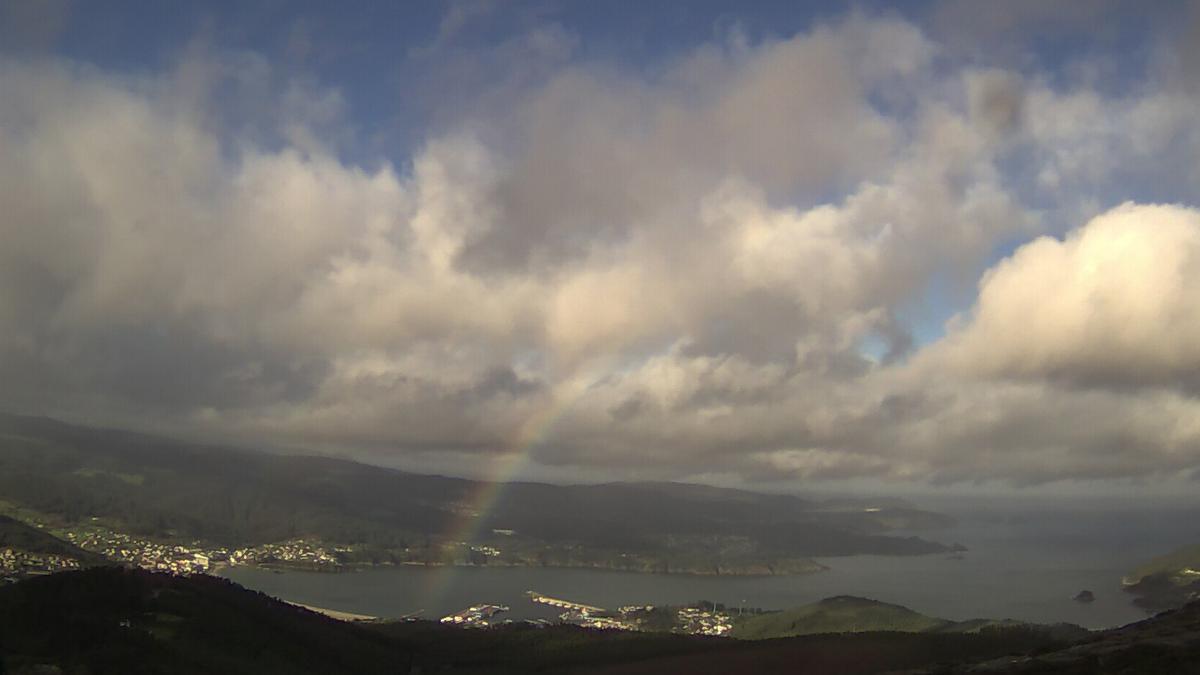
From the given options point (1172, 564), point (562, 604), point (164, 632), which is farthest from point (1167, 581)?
point (164, 632)

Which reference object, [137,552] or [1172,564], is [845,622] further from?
[137,552]

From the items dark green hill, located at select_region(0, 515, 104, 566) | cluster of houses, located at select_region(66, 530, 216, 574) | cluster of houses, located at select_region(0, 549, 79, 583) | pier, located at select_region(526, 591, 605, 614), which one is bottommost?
pier, located at select_region(526, 591, 605, 614)

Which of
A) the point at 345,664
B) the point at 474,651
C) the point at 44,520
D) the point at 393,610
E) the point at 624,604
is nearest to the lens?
the point at 345,664

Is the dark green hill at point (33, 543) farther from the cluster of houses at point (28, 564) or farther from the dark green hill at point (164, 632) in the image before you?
the dark green hill at point (164, 632)

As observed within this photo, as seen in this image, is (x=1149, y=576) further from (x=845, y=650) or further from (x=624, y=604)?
(x=845, y=650)

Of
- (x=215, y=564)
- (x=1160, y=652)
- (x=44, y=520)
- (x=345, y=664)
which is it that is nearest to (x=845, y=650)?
(x=1160, y=652)

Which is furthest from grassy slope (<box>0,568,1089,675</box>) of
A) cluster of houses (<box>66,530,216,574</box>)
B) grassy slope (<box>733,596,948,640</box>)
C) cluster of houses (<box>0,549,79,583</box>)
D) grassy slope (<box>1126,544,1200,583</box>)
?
cluster of houses (<box>66,530,216,574</box>)

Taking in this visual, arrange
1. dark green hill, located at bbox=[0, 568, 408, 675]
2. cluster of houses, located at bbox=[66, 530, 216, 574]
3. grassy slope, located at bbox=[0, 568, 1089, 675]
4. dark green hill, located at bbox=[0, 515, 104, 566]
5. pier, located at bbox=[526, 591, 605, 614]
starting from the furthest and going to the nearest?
1. cluster of houses, located at bbox=[66, 530, 216, 574]
2. pier, located at bbox=[526, 591, 605, 614]
3. dark green hill, located at bbox=[0, 515, 104, 566]
4. grassy slope, located at bbox=[0, 568, 1089, 675]
5. dark green hill, located at bbox=[0, 568, 408, 675]

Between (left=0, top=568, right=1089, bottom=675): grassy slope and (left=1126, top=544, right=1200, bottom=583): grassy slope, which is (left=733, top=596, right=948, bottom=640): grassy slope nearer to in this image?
(left=0, top=568, right=1089, bottom=675): grassy slope
